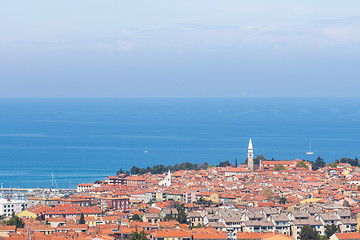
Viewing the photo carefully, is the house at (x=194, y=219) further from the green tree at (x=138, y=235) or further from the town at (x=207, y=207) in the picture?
the green tree at (x=138, y=235)

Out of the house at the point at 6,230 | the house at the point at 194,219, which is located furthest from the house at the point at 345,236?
the house at the point at 6,230

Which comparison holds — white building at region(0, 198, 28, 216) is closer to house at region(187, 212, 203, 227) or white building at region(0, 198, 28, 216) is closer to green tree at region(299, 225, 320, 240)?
house at region(187, 212, 203, 227)

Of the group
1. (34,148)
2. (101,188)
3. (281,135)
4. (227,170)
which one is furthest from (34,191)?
(281,135)

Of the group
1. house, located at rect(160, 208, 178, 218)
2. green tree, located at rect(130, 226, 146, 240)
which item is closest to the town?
green tree, located at rect(130, 226, 146, 240)

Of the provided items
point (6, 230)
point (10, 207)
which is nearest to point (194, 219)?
point (6, 230)

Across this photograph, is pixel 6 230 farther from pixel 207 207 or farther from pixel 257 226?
pixel 207 207

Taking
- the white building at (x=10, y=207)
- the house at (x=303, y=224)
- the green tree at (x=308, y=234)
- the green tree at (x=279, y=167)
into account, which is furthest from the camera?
the green tree at (x=279, y=167)
